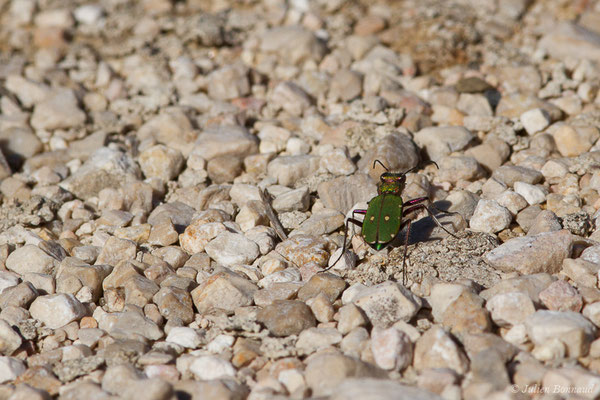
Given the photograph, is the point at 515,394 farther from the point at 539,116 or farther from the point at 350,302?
the point at 539,116

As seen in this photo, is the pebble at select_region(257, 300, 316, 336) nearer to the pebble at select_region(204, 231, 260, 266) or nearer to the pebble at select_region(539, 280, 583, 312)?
the pebble at select_region(204, 231, 260, 266)

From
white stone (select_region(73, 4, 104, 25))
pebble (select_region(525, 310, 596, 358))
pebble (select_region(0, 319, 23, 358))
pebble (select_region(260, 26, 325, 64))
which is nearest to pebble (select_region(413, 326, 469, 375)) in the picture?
pebble (select_region(525, 310, 596, 358))

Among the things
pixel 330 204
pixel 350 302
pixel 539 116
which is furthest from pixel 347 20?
pixel 350 302

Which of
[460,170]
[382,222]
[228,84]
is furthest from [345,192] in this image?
[228,84]

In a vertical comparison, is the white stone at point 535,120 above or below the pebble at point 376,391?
below

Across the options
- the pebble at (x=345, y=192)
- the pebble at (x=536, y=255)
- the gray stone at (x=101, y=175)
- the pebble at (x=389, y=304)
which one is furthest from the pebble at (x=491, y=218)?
the gray stone at (x=101, y=175)

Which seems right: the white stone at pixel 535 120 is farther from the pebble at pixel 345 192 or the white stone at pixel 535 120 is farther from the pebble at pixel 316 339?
the pebble at pixel 316 339
